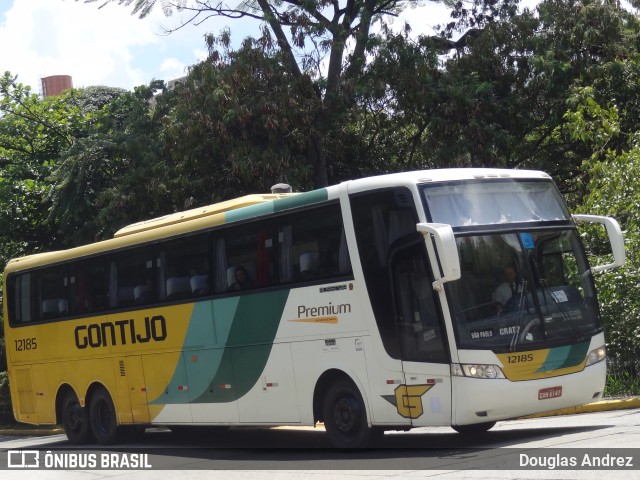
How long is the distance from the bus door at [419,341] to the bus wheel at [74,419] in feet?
27.8

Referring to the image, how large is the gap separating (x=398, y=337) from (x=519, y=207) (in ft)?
7.46

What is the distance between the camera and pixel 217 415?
15.5 metres

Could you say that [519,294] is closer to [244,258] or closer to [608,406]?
[608,406]

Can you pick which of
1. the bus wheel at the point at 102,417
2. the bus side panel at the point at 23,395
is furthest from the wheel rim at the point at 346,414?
the bus side panel at the point at 23,395

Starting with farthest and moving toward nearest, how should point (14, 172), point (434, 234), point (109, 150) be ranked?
point (14, 172) < point (109, 150) < point (434, 234)

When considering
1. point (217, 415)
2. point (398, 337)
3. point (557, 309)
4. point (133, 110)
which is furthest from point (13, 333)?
point (557, 309)

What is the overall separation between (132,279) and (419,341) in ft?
22.1

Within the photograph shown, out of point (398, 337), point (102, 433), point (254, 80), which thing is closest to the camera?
point (398, 337)

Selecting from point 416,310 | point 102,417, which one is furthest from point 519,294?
point 102,417

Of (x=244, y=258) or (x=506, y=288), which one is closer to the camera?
(x=506, y=288)

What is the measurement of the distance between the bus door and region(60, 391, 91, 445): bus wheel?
847cm

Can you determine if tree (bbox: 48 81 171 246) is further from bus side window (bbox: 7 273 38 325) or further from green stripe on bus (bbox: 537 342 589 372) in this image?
green stripe on bus (bbox: 537 342 589 372)

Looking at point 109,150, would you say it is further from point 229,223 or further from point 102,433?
point 229,223

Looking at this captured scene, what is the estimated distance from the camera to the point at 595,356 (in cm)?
1255
